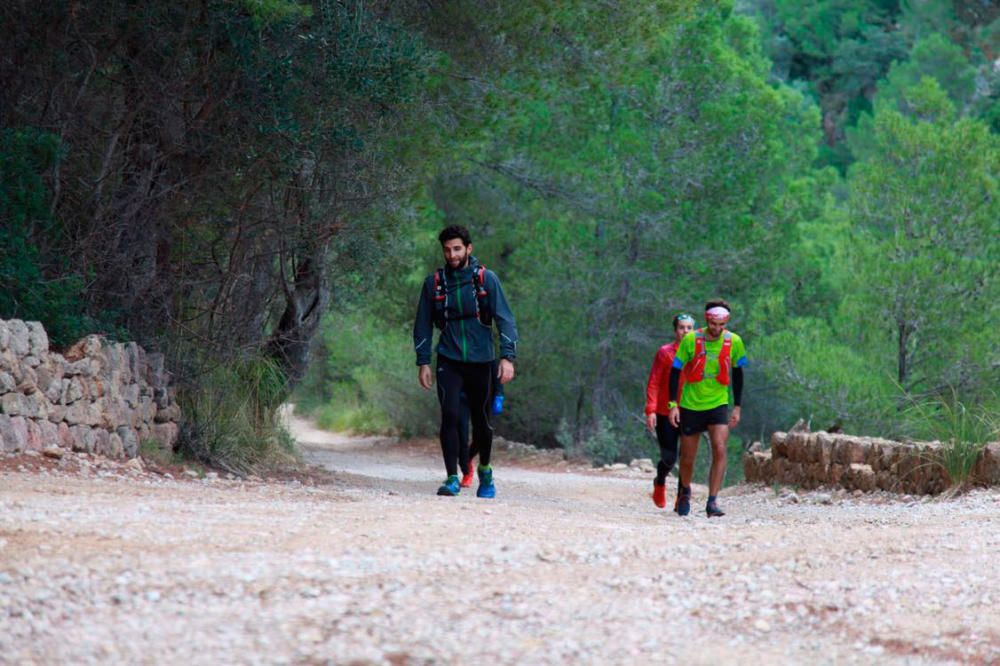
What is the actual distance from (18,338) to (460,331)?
3.09 meters

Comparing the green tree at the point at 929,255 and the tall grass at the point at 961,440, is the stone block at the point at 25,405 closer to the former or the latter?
the tall grass at the point at 961,440

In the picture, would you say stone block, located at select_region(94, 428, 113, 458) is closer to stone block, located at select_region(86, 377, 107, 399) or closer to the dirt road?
stone block, located at select_region(86, 377, 107, 399)

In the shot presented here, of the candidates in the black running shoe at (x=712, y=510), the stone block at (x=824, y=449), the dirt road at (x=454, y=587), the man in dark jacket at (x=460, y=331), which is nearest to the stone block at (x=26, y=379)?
the dirt road at (x=454, y=587)

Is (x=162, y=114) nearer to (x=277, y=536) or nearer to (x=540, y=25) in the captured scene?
(x=540, y=25)

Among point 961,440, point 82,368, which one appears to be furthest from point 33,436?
point 961,440

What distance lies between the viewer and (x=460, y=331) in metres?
9.79

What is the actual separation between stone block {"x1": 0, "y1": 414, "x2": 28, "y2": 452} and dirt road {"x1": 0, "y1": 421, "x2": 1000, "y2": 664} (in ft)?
2.90

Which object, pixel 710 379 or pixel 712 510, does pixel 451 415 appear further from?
pixel 712 510

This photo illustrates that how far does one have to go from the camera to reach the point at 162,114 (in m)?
11.8

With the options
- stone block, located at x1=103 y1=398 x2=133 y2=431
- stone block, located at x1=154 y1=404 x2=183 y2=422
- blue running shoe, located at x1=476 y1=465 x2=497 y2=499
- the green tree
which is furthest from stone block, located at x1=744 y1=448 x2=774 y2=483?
stone block, located at x1=103 y1=398 x2=133 y2=431

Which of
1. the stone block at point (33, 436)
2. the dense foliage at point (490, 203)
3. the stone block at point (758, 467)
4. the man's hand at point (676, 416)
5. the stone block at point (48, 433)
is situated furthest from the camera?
the stone block at point (758, 467)

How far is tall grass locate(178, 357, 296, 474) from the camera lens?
12141mm

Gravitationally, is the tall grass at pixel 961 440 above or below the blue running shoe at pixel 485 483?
above

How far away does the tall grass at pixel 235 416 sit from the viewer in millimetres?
12141
